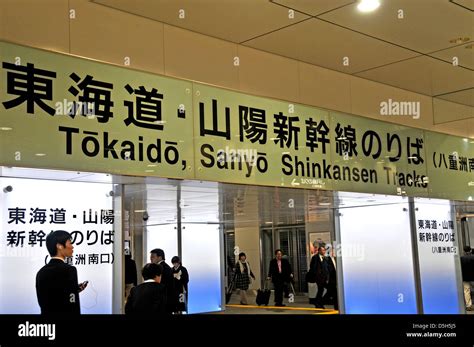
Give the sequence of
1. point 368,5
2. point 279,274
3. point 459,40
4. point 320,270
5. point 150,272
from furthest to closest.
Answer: point 279,274, point 320,270, point 459,40, point 150,272, point 368,5

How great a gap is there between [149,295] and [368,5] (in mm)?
2863

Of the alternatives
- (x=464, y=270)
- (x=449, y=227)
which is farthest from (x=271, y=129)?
(x=464, y=270)

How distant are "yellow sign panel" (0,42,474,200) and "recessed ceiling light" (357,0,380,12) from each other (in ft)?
3.73

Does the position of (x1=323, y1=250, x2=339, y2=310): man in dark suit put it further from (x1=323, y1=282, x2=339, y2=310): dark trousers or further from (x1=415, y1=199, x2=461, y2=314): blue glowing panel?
(x1=415, y1=199, x2=461, y2=314): blue glowing panel

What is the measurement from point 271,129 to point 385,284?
10.5 ft

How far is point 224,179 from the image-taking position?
14.7ft

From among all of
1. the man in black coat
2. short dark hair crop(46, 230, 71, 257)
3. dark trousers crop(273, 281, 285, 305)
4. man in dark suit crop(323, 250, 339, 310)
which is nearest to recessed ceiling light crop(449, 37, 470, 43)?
short dark hair crop(46, 230, 71, 257)

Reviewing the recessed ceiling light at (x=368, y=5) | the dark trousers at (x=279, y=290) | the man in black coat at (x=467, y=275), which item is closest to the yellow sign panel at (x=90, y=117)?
the recessed ceiling light at (x=368, y=5)

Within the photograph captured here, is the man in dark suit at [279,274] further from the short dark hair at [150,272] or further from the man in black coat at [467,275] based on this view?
the short dark hair at [150,272]

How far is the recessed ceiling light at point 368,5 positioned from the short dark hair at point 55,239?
2740 millimetres

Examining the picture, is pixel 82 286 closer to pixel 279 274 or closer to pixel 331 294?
pixel 331 294

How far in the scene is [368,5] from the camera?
13.9ft

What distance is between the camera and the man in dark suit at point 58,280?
11.8 feet

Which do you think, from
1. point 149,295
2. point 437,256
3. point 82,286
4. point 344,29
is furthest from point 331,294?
point 82,286
